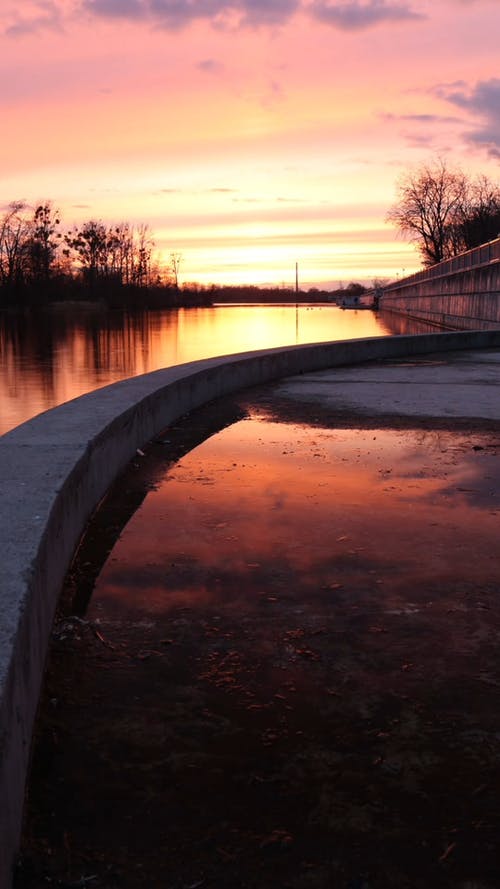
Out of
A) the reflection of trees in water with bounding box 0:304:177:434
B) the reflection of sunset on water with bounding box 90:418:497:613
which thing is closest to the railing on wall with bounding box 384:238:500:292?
the reflection of trees in water with bounding box 0:304:177:434

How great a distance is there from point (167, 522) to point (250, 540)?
0.74 metres

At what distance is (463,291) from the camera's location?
135ft

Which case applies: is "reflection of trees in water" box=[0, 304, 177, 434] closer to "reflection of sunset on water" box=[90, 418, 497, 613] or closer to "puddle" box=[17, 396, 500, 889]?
"reflection of sunset on water" box=[90, 418, 497, 613]

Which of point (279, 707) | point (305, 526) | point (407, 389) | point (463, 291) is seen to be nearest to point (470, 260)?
point (463, 291)

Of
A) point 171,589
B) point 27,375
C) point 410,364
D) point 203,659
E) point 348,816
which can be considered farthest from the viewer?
point 27,375

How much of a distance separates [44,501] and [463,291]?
40.0 metres

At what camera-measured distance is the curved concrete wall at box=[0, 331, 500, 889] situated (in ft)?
7.88

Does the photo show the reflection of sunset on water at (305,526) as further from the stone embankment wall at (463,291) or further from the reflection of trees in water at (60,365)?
the stone embankment wall at (463,291)

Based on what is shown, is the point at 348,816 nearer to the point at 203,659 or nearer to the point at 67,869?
the point at 67,869

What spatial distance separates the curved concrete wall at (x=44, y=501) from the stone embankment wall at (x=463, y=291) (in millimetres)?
24384

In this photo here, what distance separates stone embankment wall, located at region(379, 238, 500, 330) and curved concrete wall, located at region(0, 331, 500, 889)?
960 inches

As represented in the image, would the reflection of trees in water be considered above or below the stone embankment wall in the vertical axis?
below

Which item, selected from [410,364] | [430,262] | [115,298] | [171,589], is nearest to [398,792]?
[171,589]

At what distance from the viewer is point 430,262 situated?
9188cm
